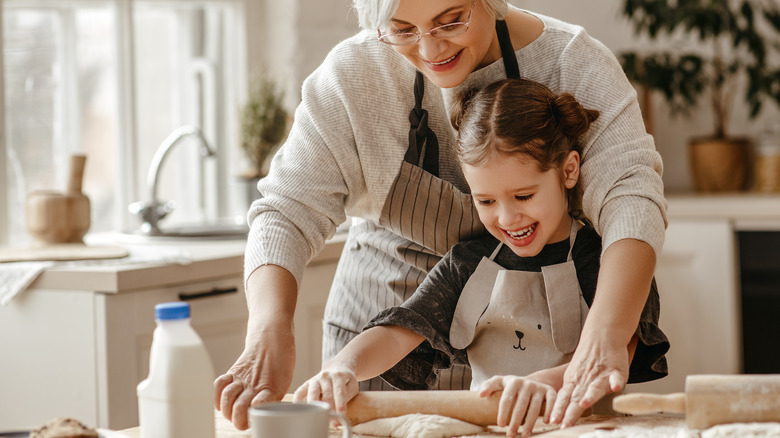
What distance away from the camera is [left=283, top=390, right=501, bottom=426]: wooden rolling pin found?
1.10 metres

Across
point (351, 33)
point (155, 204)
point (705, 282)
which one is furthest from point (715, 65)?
point (155, 204)

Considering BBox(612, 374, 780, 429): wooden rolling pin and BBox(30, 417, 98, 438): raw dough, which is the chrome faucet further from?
BBox(612, 374, 780, 429): wooden rolling pin

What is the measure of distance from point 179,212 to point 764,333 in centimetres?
193

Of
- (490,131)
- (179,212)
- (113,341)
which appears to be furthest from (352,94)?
(179,212)

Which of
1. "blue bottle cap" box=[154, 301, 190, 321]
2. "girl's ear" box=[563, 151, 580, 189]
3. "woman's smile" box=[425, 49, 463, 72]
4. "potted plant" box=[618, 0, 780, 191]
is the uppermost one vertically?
"potted plant" box=[618, 0, 780, 191]

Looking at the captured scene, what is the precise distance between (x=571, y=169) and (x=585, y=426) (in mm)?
420

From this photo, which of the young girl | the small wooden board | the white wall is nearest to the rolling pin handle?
the young girl

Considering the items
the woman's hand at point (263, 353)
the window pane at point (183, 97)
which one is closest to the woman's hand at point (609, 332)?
the woman's hand at point (263, 353)

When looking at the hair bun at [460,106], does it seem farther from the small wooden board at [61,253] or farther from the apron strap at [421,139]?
the small wooden board at [61,253]

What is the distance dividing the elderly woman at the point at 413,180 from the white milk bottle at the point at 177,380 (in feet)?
0.48

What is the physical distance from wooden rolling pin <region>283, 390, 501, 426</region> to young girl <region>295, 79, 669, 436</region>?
113mm

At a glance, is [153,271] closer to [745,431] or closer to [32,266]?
[32,266]

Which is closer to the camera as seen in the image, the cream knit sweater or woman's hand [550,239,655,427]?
woman's hand [550,239,655,427]

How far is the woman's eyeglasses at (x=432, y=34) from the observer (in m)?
1.27
